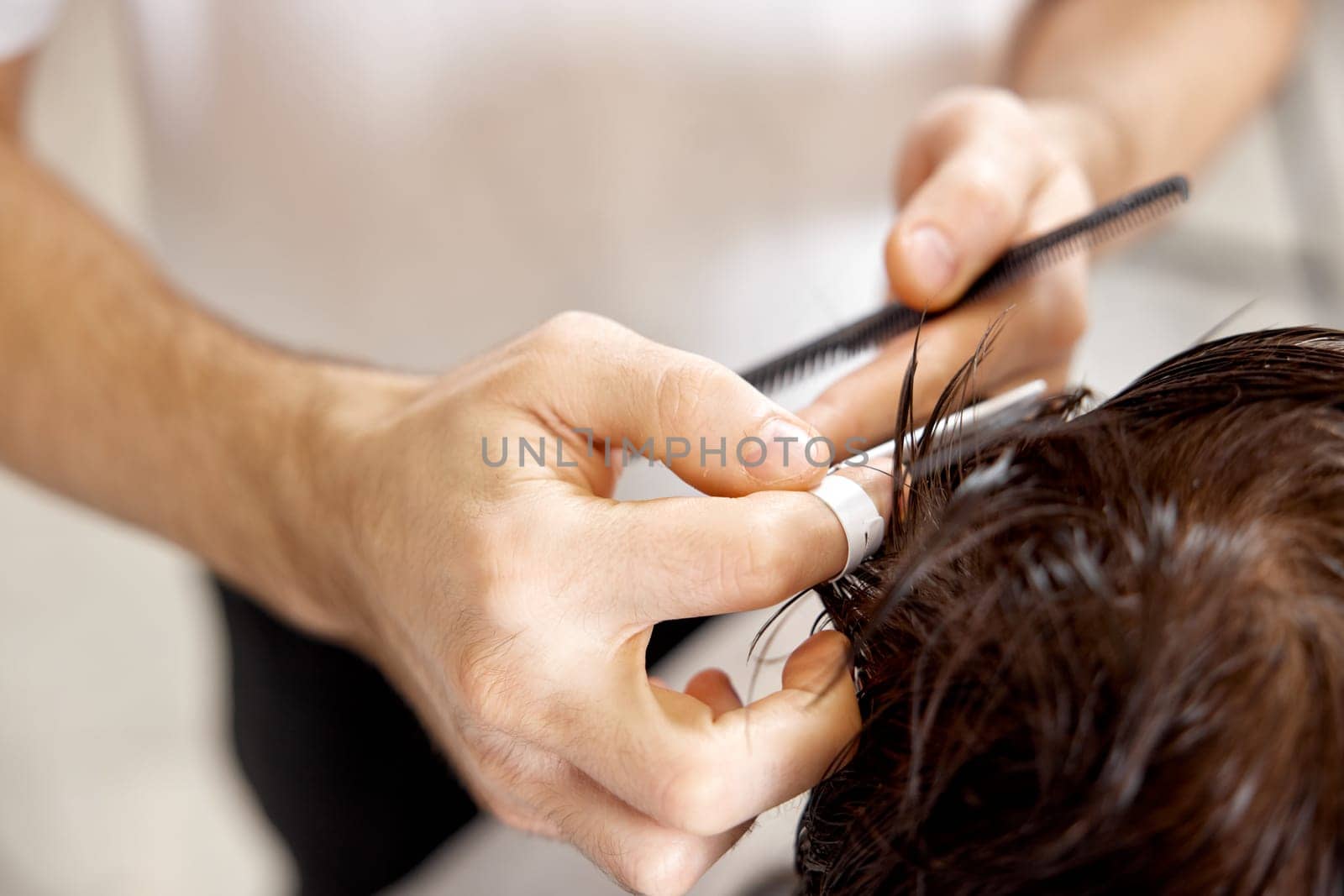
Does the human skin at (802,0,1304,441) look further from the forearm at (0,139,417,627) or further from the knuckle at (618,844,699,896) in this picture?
the forearm at (0,139,417,627)

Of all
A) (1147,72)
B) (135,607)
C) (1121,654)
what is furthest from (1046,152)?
(135,607)

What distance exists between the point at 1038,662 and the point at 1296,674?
0.32ft

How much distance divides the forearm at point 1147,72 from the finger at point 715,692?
2.23ft

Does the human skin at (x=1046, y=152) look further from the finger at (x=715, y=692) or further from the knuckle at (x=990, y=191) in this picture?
the finger at (x=715, y=692)

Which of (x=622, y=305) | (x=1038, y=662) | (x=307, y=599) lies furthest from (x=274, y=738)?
(x=1038, y=662)

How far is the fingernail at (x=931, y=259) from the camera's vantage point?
2.09ft

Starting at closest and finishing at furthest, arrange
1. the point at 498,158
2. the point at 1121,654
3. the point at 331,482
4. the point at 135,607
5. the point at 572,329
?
the point at 1121,654, the point at 572,329, the point at 331,482, the point at 498,158, the point at 135,607

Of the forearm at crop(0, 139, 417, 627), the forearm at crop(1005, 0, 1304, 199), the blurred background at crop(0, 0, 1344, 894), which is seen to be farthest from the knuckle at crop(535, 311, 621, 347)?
the blurred background at crop(0, 0, 1344, 894)

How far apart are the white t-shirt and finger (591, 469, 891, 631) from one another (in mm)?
515

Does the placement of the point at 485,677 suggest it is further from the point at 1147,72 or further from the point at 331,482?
the point at 1147,72

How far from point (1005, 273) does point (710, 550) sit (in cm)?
37

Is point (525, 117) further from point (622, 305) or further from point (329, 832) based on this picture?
point (329, 832)

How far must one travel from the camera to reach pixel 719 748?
0.43 meters

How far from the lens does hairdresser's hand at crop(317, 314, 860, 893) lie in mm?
441
